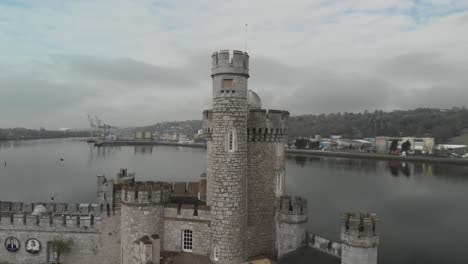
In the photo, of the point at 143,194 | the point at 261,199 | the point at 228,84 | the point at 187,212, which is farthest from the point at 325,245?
the point at 143,194

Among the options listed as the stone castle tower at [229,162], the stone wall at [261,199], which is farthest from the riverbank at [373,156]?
the stone castle tower at [229,162]

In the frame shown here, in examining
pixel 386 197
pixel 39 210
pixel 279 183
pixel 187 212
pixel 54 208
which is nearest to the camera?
pixel 187 212

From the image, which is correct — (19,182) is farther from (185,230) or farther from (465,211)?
(465,211)

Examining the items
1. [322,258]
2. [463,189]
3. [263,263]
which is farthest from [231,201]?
[463,189]

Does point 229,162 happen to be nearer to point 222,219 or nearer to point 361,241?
point 222,219

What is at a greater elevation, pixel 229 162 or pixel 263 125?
pixel 263 125

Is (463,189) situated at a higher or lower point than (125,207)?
lower

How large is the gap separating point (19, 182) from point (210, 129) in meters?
58.1

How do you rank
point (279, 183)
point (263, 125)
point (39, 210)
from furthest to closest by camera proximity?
point (39, 210), point (279, 183), point (263, 125)

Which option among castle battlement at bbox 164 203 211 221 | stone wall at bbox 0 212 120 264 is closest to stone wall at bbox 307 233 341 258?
castle battlement at bbox 164 203 211 221

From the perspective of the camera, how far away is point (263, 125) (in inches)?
609

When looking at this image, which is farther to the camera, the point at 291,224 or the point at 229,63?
the point at 291,224

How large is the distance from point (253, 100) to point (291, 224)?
6243 millimetres

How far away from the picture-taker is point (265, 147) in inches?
616
